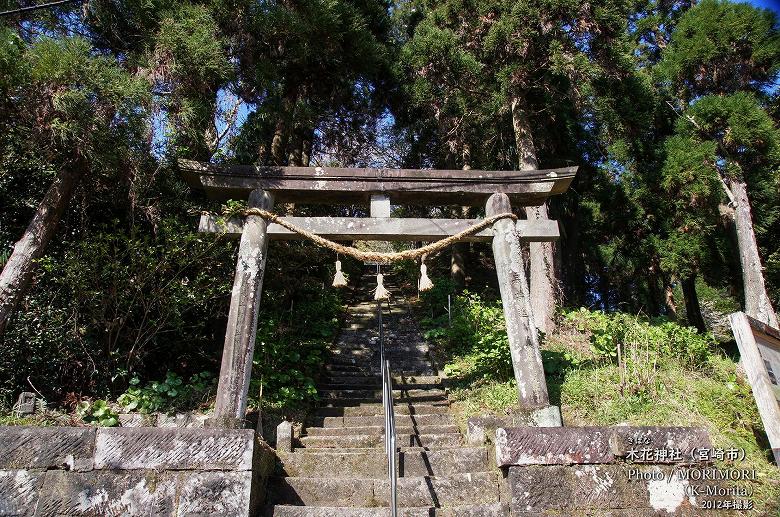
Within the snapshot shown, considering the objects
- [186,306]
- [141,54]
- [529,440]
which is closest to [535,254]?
[529,440]

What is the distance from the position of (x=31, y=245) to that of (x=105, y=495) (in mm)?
3220

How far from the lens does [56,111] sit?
17.3ft

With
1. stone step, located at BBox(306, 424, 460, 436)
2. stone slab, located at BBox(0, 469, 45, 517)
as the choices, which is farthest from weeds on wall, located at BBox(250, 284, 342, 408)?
stone slab, located at BBox(0, 469, 45, 517)

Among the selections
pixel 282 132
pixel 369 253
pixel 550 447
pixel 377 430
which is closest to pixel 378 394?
pixel 377 430

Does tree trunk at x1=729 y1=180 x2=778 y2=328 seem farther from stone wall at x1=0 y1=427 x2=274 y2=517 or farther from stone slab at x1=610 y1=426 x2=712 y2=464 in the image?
stone wall at x1=0 y1=427 x2=274 y2=517

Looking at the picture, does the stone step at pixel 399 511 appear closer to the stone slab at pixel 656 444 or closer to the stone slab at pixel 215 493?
the stone slab at pixel 215 493

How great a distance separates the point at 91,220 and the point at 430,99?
6.38m

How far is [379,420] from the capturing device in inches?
245

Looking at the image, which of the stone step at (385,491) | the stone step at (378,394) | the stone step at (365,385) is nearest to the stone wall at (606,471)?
the stone step at (385,491)

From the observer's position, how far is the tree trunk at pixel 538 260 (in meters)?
8.38

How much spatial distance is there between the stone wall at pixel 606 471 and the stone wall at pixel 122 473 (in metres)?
2.22

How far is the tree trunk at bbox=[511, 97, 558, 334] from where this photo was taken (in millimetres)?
8383

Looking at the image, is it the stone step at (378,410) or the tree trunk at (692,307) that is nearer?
the stone step at (378,410)

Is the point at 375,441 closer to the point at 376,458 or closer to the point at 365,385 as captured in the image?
the point at 376,458
